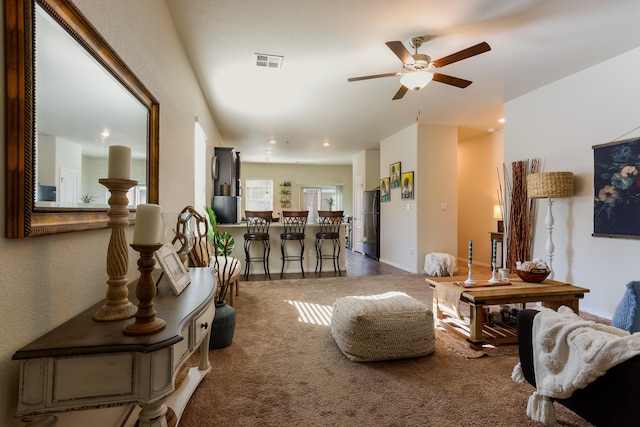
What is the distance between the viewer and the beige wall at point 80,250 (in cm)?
89

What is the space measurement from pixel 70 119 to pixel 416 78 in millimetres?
2546

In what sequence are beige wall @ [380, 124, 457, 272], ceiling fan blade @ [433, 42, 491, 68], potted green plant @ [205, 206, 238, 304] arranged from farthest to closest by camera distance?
beige wall @ [380, 124, 457, 272] → potted green plant @ [205, 206, 238, 304] → ceiling fan blade @ [433, 42, 491, 68]

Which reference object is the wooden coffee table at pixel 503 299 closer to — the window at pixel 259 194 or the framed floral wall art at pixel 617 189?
the framed floral wall art at pixel 617 189

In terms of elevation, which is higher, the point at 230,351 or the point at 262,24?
the point at 262,24

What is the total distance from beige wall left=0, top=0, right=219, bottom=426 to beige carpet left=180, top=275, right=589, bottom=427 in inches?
36.8

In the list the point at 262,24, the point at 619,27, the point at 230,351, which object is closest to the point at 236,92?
the point at 262,24

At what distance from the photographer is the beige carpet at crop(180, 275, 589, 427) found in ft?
5.50

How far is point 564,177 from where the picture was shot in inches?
136

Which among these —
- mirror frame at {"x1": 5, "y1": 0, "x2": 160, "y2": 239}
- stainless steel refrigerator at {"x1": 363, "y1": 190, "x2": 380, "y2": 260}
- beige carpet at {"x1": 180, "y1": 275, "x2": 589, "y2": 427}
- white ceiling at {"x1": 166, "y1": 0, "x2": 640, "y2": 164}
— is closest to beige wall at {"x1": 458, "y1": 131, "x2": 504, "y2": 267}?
white ceiling at {"x1": 166, "y1": 0, "x2": 640, "y2": 164}

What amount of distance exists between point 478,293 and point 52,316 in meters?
2.54

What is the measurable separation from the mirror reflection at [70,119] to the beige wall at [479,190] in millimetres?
6217

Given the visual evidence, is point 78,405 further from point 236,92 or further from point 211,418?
point 236,92

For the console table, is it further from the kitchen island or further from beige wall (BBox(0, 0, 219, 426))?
the kitchen island

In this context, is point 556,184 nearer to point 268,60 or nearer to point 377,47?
point 377,47
